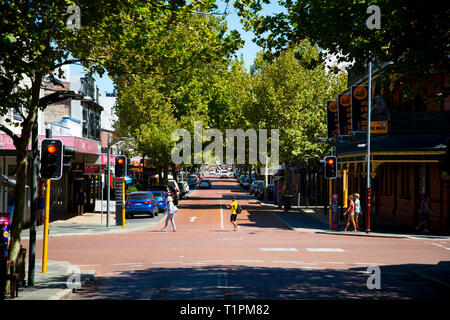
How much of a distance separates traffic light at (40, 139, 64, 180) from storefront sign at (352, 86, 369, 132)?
21.2 metres

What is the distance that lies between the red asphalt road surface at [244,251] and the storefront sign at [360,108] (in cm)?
699

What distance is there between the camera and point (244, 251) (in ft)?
69.4

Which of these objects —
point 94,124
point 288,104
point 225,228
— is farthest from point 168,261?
point 94,124

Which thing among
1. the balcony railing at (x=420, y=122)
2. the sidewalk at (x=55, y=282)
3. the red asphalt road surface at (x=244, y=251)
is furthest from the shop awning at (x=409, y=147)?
the sidewalk at (x=55, y=282)

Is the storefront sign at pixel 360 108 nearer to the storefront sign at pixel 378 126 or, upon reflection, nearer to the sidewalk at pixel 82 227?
the storefront sign at pixel 378 126

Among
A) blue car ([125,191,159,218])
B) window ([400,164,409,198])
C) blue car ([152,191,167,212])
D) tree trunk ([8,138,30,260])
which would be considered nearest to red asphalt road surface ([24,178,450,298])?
tree trunk ([8,138,30,260])

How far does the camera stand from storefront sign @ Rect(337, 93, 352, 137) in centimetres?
3534

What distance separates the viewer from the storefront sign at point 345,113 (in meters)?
35.3

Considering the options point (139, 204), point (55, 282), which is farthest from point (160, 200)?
point (55, 282)

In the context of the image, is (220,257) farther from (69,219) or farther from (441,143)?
(69,219)

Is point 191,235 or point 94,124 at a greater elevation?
point 94,124

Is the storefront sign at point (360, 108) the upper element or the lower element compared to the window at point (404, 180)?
upper

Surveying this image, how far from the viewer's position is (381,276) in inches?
622

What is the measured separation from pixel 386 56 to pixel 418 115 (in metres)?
16.7
